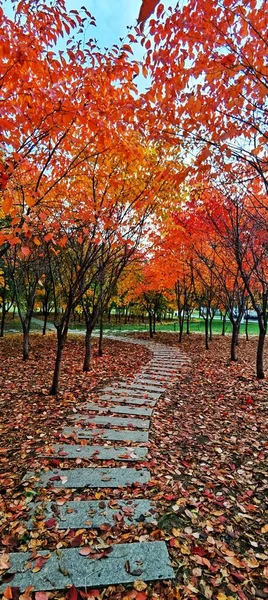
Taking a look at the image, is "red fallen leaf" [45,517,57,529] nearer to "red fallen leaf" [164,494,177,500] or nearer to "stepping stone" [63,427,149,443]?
"red fallen leaf" [164,494,177,500]

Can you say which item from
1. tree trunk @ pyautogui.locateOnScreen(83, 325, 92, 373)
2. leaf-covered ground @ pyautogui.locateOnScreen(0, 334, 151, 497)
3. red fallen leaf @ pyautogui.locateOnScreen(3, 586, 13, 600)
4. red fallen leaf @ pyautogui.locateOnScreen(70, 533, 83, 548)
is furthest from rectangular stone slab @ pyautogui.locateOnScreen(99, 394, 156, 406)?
red fallen leaf @ pyautogui.locateOnScreen(3, 586, 13, 600)

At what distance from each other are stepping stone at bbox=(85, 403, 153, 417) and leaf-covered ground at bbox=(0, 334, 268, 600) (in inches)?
7.9

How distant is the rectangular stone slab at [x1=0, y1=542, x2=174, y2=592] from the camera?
2.17 m

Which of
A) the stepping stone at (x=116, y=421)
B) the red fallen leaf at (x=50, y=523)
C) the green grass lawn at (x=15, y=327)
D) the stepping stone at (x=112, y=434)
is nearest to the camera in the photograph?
the red fallen leaf at (x=50, y=523)

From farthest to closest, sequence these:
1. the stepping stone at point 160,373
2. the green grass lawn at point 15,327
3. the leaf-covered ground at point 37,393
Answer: the green grass lawn at point 15,327, the stepping stone at point 160,373, the leaf-covered ground at point 37,393

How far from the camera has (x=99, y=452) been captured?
157 inches

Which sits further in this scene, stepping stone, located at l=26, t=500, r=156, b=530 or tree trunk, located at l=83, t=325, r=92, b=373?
tree trunk, located at l=83, t=325, r=92, b=373

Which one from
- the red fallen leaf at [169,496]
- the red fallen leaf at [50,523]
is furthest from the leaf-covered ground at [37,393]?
the red fallen leaf at [169,496]

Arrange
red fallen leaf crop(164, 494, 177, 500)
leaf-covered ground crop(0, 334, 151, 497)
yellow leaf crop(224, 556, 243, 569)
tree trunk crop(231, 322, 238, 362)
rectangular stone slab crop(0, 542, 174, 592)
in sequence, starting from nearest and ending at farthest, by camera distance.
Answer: rectangular stone slab crop(0, 542, 174, 592)
yellow leaf crop(224, 556, 243, 569)
red fallen leaf crop(164, 494, 177, 500)
leaf-covered ground crop(0, 334, 151, 497)
tree trunk crop(231, 322, 238, 362)

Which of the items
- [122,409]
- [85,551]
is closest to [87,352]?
[122,409]

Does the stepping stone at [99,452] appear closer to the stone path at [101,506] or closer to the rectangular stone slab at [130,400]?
the stone path at [101,506]

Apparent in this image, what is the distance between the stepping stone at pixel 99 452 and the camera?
12.7 ft

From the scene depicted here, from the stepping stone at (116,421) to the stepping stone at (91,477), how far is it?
1229mm

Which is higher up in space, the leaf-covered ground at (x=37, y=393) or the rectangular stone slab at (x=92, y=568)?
the leaf-covered ground at (x=37, y=393)
